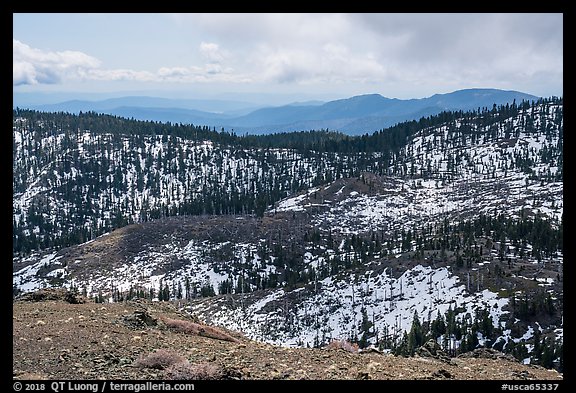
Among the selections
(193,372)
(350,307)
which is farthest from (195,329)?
(350,307)

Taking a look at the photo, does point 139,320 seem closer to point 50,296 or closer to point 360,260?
point 50,296

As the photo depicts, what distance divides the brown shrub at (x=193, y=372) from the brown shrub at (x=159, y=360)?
0.37m

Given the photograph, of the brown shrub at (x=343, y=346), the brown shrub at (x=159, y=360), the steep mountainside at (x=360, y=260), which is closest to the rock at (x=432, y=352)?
the brown shrub at (x=343, y=346)

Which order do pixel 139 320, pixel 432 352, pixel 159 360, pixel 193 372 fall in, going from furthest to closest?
1. pixel 432 352
2. pixel 139 320
3. pixel 159 360
4. pixel 193 372

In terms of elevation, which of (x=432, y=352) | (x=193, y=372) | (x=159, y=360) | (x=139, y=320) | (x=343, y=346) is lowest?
(x=432, y=352)

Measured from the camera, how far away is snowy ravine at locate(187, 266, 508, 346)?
71438 mm

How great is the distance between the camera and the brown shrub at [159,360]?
13703 millimetres

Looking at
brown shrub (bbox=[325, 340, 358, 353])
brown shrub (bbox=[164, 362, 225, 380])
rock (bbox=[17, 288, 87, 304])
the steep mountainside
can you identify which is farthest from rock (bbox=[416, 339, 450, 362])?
the steep mountainside

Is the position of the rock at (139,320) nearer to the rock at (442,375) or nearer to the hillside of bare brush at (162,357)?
the hillside of bare brush at (162,357)

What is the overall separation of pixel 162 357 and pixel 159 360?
21cm

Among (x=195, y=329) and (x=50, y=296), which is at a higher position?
(x=50, y=296)

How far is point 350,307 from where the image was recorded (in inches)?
3211
